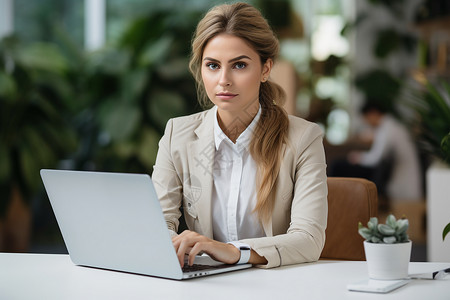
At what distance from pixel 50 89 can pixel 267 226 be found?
148 inches

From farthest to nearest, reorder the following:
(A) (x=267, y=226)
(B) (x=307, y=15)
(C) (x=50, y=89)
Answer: (B) (x=307, y=15) → (C) (x=50, y=89) → (A) (x=267, y=226)

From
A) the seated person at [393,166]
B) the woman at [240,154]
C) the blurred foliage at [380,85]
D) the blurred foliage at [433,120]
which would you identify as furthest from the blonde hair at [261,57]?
the blurred foliage at [380,85]

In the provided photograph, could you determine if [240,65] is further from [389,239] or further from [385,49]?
[385,49]

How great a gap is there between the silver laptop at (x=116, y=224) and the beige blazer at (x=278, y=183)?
0.78 ft

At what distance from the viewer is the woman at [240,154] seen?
1746 millimetres

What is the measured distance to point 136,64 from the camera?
5660 mm

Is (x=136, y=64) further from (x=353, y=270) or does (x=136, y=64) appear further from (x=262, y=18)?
(x=353, y=270)

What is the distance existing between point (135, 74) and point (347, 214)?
379cm

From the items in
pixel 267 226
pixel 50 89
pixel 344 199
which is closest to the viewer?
pixel 267 226

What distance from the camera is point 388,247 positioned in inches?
53.3

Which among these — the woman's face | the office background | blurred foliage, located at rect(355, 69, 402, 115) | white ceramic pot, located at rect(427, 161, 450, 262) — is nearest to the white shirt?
the woman's face

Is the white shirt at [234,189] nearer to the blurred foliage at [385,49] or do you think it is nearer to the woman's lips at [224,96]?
the woman's lips at [224,96]

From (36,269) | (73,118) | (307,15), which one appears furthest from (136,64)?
(36,269)

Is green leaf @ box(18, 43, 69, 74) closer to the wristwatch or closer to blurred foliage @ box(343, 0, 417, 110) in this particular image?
blurred foliage @ box(343, 0, 417, 110)
